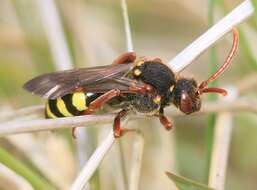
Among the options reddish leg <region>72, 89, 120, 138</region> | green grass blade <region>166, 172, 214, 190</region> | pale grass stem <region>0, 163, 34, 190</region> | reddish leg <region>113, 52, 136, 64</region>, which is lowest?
green grass blade <region>166, 172, 214, 190</region>

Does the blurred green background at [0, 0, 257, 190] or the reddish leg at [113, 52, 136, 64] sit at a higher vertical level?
the reddish leg at [113, 52, 136, 64]

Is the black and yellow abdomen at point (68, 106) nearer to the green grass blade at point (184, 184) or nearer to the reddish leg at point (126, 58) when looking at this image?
the reddish leg at point (126, 58)

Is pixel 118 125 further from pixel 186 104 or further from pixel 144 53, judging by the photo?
pixel 144 53

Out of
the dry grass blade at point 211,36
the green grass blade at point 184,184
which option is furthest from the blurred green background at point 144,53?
the green grass blade at point 184,184

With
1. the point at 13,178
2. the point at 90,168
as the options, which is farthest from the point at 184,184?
the point at 13,178

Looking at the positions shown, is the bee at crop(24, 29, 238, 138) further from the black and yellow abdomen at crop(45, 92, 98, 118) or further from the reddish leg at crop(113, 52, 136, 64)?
the reddish leg at crop(113, 52, 136, 64)

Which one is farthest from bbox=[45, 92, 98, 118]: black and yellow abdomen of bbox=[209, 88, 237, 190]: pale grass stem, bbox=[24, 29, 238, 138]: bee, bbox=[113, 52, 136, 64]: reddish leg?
bbox=[209, 88, 237, 190]: pale grass stem
